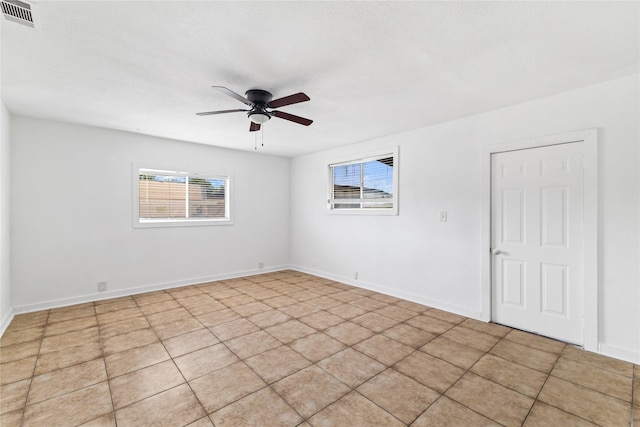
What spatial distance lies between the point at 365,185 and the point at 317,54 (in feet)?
9.85

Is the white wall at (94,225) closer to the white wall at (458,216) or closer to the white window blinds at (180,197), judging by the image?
the white window blinds at (180,197)

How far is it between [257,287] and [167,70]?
3541 mm

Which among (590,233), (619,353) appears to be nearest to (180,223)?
(590,233)

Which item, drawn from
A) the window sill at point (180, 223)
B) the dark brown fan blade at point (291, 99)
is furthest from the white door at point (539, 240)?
the window sill at point (180, 223)

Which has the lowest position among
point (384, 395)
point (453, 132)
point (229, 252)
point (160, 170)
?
point (384, 395)

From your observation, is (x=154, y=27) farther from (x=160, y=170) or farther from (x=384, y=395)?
(x=160, y=170)

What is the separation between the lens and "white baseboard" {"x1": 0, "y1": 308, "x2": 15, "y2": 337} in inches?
121

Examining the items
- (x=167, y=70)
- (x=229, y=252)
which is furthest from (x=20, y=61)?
(x=229, y=252)

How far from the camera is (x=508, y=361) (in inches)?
99.1

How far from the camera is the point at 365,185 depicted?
4969 millimetres

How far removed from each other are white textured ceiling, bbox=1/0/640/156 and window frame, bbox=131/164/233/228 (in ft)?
4.19

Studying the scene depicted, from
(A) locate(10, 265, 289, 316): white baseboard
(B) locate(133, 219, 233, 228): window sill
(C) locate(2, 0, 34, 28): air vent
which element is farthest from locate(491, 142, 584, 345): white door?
(B) locate(133, 219, 233, 228): window sill

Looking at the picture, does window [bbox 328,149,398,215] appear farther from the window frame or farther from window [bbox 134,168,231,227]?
window [bbox 134,168,231,227]

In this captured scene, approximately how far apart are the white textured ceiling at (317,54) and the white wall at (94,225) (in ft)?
2.19
